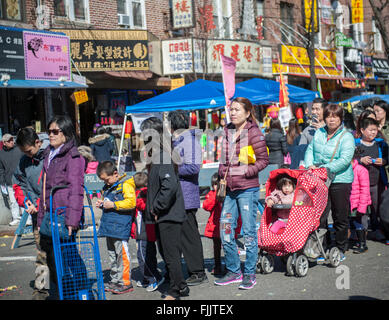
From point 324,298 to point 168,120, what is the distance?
2.46 metres

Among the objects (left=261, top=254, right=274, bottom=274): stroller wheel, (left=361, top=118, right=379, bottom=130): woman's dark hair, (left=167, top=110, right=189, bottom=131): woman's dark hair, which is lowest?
(left=261, top=254, right=274, bottom=274): stroller wheel

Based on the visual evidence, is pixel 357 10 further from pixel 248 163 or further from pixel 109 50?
pixel 248 163

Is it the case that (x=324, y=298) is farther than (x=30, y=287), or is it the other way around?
(x=30, y=287)

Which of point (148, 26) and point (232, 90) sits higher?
point (148, 26)

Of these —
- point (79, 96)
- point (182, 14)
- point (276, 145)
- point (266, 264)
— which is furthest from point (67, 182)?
point (182, 14)

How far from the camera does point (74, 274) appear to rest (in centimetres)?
496

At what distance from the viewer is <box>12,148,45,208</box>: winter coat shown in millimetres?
5758

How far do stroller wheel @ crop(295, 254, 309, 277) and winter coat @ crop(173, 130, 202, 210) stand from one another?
4.38 ft

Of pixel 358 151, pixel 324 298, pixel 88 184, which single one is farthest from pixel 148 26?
pixel 324 298

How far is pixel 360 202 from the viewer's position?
719cm

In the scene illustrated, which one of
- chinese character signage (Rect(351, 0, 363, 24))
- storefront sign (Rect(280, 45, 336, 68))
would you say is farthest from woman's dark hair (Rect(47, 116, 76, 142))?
chinese character signage (Rect(351, 0, 363, 24))

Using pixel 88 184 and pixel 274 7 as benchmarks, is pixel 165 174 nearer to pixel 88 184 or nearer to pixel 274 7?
pixel 88 184

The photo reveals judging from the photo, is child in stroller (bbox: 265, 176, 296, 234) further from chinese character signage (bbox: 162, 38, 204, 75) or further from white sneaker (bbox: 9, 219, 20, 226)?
chinese character signage (bbox: 162, 38, 204, 75)
